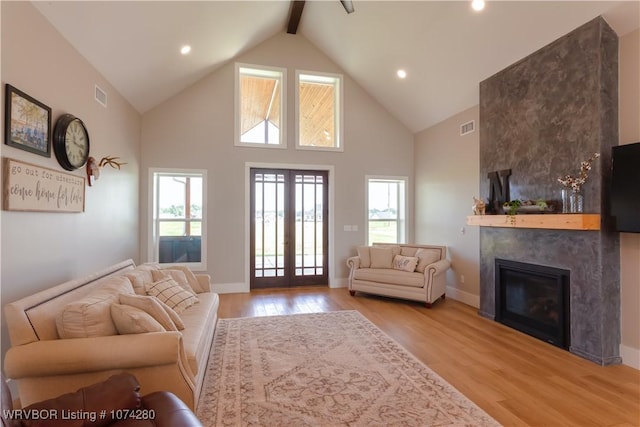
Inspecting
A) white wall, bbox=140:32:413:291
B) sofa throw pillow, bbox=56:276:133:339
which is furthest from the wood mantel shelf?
sofa throw pillow, bbox=56:276:133:339

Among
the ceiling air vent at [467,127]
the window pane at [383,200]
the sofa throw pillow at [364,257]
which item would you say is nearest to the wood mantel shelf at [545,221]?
the ceiling air vent at [467,127]

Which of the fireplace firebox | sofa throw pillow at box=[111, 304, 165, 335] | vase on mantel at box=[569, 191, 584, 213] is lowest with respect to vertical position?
the fireplace firebox

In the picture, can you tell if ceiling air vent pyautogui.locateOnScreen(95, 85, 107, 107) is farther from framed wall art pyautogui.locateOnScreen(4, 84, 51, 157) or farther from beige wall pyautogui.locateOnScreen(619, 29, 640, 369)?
beige wall pyautogui.locateOnScreen(619, 29, 640, 369)

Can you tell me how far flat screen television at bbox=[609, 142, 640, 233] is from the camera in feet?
9.35

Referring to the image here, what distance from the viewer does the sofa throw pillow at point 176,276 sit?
142 inches

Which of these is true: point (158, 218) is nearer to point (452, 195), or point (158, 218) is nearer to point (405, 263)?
point (405, 263)

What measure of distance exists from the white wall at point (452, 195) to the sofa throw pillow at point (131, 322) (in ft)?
15.1

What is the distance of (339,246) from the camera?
641cm

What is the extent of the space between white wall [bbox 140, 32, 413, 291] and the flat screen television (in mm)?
3910

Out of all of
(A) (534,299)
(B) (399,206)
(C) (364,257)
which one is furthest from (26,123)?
(B) (399,206)

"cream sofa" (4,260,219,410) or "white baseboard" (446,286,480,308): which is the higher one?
"cream sofa" (4,260,219,410)

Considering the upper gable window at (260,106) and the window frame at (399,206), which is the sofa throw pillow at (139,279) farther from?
the window frame at (399,206)

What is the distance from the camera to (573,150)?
338cm

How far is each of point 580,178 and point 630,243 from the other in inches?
29.5
